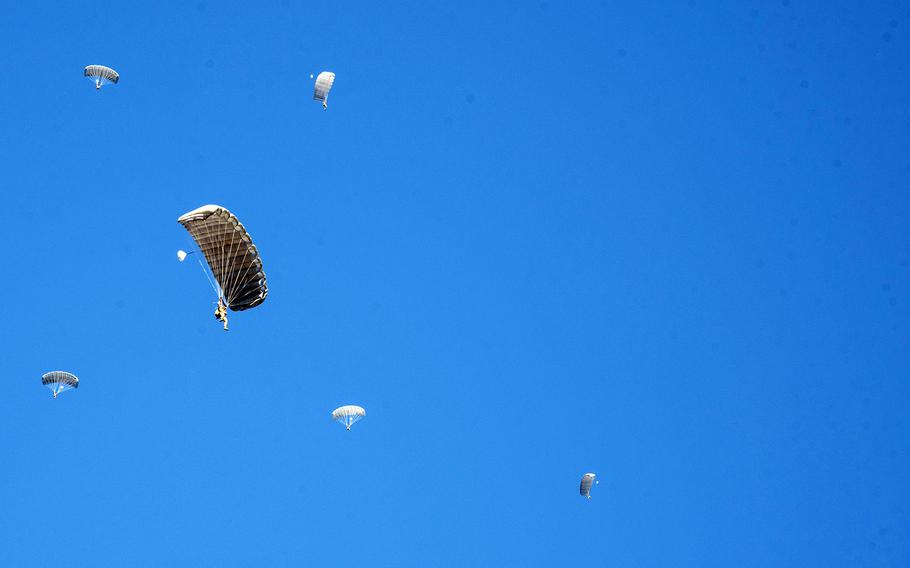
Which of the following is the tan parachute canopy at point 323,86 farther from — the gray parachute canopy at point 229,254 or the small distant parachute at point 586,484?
the small distant parachute at point 586,484

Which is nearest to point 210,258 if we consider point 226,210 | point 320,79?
point 226,210

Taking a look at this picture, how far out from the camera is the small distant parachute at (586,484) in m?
98.9

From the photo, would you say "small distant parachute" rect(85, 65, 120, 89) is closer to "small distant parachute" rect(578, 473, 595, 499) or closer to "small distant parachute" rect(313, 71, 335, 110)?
"small distant parachute" rect(313, 71, 335, 110)

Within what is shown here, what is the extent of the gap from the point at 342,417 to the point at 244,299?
16209mm

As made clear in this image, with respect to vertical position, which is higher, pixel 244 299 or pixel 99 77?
pixel 99 77

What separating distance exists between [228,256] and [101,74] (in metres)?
21.9

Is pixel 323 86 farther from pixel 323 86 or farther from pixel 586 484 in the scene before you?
pixel 586 484

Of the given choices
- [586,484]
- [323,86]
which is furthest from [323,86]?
[586,484]

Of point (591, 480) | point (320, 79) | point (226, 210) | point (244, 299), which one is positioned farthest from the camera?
point (591, 480)

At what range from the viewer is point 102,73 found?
92438 mm

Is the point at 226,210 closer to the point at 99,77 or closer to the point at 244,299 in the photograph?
the point at 244,299

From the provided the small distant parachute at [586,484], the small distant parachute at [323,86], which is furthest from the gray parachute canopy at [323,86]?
the small distant parachute at [586,484]

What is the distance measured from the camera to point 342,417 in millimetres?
94125

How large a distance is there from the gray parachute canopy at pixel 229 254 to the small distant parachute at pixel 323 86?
15247mm
